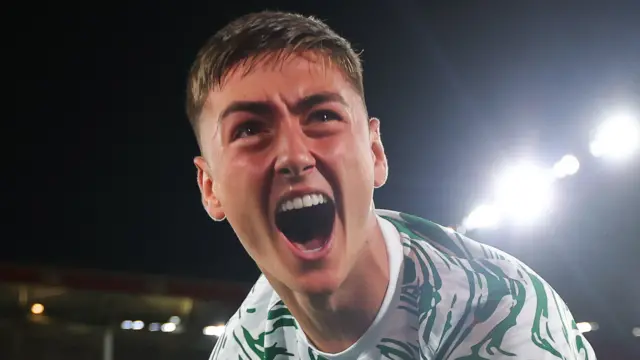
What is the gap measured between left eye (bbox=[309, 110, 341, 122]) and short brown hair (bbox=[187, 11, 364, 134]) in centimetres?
5

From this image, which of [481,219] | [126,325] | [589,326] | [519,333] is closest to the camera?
[519,333]

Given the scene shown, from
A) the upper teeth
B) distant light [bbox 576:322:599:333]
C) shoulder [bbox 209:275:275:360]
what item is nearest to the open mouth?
the upper teeth

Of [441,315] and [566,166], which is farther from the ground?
[566,166]

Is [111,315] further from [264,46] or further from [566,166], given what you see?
→ [264,46]

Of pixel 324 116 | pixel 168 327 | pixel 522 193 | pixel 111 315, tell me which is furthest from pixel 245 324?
pixel 111 315

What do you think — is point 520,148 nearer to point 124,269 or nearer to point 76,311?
point 124,269

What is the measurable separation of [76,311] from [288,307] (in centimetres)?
182

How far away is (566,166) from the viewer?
175cm

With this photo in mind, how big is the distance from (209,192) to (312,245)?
0.48 feet

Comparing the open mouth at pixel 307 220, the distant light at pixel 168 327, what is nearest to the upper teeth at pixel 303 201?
the open mouth at pixel 307 220

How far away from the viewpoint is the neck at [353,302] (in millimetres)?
619

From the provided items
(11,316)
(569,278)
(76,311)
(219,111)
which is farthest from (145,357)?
(219,111)

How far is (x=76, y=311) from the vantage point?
2.23 meters

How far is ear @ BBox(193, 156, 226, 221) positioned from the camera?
2.17 ft
